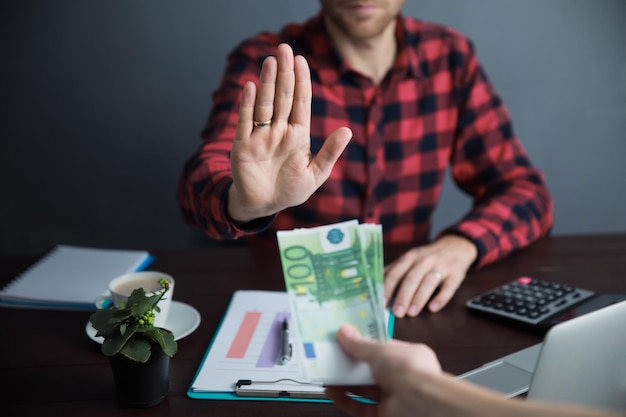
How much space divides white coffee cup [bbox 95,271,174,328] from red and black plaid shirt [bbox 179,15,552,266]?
25.2 inches

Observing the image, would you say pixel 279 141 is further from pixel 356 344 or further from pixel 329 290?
pixel 356 344

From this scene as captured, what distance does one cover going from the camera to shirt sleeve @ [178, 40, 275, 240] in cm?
124

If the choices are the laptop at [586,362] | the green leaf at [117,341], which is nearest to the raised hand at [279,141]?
the green leaf at [117,341]

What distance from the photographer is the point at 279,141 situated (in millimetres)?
1064

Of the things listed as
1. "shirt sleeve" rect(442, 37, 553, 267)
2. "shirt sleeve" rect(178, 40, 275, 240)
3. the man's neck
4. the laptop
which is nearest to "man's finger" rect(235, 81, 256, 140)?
"shirt sleeve" rect(178, 40, 275, 240)

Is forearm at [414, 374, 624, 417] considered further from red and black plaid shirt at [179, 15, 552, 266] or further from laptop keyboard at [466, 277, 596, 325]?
red and black plaid shirt at [179, 15, 552, 266]

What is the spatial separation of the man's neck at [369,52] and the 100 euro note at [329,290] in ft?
3.50

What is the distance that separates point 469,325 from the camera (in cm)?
113

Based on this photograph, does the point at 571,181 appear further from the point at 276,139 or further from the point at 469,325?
the point at 276,139

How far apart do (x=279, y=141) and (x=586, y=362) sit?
570mm

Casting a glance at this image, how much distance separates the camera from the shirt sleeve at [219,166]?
1244mm

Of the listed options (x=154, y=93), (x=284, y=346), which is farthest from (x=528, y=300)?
(x=154, y=93)

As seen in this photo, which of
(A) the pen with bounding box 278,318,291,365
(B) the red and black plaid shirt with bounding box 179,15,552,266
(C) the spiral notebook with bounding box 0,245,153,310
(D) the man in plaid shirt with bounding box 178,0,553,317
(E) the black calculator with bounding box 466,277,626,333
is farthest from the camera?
(B) the red and black plaid shirt with bounding box 179,15,552,266

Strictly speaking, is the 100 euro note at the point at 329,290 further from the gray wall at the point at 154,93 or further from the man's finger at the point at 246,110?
the gray wall at the point at 154,93
